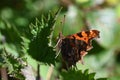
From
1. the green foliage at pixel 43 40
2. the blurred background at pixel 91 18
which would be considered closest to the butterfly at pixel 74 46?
the green foliage at pixel 43 40

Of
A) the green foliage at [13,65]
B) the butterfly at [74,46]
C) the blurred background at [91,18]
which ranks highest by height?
the blurred background at [91,18]

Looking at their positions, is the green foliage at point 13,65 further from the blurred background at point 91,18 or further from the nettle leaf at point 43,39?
the blurred background at point 91,18

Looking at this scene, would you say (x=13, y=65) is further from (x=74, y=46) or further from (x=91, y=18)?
(x=91, y=18)

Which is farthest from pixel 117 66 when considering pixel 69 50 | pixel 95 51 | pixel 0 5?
pixel 69 50

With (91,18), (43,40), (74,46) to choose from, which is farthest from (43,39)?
(91,18)

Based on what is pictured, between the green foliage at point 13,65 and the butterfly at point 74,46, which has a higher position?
the butterfly at point 74,46
